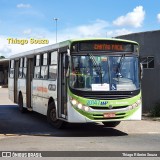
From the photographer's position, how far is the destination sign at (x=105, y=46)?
12.8m

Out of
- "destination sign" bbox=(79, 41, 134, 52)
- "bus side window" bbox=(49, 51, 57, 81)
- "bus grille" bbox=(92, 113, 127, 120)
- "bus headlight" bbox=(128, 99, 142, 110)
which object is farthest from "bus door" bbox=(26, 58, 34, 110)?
"bus headlight" bbox=(128, 99, 142, 110)

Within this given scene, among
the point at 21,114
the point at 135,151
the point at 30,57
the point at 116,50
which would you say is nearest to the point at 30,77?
the point at 30,57

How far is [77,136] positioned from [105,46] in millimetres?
2917

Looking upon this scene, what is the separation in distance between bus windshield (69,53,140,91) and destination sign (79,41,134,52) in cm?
23

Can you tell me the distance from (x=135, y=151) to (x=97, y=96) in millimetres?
2973

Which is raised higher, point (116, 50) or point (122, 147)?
point (116, 50)

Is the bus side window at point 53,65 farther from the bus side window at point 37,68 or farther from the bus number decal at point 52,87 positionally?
the bus side window at point 37,68

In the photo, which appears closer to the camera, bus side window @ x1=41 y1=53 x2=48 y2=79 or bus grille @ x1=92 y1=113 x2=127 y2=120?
bus grille @ x1=92 y1=113 x2=127 y2=120

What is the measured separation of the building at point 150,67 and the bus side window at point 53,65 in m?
6.51

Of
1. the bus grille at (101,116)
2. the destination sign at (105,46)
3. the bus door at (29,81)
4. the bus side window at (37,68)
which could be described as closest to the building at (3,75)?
the bus door at (29,81)

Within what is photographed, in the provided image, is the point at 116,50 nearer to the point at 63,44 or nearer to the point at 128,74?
the point at 128,74

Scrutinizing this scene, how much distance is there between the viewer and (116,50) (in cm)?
1299

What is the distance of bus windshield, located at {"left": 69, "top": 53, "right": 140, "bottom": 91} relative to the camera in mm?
12570

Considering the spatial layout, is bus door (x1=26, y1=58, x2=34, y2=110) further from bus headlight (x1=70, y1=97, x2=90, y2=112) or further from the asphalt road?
bus headlight (x1=70, y1=97, x2=90, y2=112)
